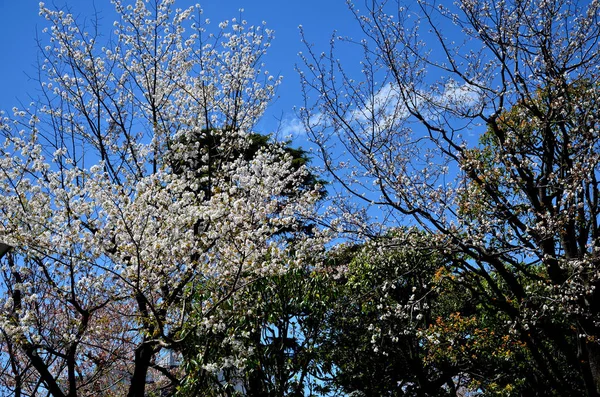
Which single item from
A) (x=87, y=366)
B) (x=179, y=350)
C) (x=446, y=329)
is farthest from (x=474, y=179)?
(x=87, y=366)

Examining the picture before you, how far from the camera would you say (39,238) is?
588cm

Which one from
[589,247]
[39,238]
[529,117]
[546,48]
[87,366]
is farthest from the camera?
[87,366]

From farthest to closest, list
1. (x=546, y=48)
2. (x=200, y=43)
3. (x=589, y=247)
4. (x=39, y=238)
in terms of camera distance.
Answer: (x=200, y=43) < (x=546, y=48) < (x=589, y=247) < (x=39, y=238)

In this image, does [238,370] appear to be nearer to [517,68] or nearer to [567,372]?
[517,68]

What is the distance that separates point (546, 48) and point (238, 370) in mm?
5659

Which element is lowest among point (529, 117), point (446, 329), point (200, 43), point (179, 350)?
point (179, 350)

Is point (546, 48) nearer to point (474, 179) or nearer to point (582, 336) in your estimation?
point (474, 179)

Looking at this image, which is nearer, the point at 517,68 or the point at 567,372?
the point at 517,68

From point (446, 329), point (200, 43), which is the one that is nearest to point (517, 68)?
point (446, 329)

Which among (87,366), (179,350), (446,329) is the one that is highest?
(87,366)

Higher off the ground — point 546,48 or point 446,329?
point 546,48

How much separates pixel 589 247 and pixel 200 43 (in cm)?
638

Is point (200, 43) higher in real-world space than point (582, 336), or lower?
higher

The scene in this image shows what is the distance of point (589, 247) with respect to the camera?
253 inches
